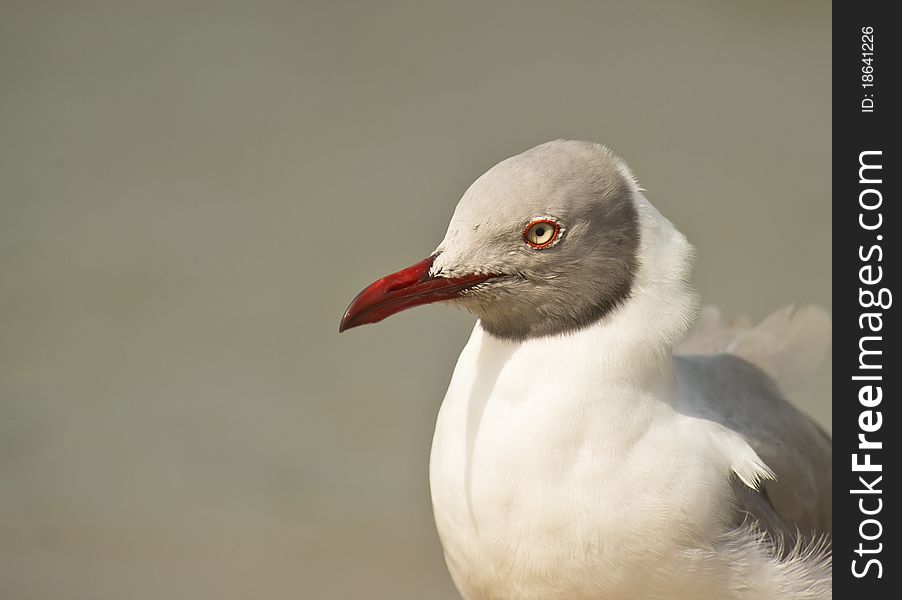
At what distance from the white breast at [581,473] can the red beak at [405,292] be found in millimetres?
156

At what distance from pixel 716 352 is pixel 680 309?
62cm

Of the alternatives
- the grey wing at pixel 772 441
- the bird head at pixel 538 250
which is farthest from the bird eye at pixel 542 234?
the grey wing at pixel 772 441

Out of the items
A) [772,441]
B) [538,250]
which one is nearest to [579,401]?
[538,250]

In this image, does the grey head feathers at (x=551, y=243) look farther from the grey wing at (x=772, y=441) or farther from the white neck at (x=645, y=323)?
the grey wing at (x=772, y=441)

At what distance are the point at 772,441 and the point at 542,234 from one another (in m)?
0.58

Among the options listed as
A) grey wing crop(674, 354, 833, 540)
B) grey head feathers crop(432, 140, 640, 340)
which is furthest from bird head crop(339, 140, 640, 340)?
grey wing crop(674, 354, 833, 540)

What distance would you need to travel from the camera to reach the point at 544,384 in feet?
6.29

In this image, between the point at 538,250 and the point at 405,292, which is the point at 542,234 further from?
the point at 405,292

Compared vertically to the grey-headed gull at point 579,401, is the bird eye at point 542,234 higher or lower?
higher

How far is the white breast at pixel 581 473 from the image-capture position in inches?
74.9

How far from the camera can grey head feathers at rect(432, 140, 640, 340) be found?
1.85 m

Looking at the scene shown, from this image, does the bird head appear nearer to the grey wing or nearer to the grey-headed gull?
the grey-headed gull

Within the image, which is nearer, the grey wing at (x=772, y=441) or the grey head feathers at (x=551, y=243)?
the grey head feathers at (x=551, y=243)
